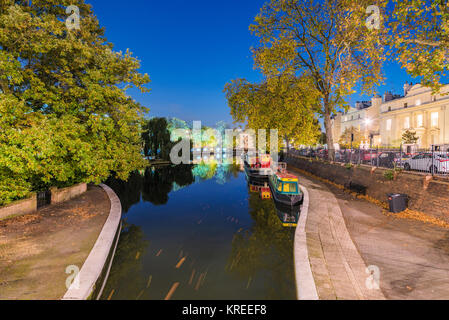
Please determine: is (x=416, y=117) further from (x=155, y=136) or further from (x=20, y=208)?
(x=20, y=208)

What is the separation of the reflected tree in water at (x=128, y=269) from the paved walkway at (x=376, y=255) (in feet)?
17.4

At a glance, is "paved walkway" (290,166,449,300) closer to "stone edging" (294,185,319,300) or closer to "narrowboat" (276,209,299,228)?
"stone edging" (294,185,319,300)

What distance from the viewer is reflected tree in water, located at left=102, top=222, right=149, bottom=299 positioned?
245 inches

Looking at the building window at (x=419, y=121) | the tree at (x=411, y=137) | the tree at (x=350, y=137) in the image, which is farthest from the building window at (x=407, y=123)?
the tree at (x=350, y=137)

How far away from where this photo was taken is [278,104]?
2480cm

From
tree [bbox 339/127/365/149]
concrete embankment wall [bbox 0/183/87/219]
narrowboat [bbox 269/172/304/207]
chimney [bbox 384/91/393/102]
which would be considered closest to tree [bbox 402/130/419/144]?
tree [bbox 339/127/365/149]

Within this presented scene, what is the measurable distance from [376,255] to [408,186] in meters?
7.21

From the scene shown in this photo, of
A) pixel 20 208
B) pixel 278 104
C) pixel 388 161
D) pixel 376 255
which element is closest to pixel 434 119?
pixel 278 104

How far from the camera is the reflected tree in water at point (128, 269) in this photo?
623cm

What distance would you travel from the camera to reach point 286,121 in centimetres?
2547

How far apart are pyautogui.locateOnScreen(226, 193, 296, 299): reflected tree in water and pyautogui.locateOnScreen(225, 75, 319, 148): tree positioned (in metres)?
14.9

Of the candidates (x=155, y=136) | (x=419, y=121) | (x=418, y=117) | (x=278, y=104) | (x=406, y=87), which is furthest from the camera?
(x=406, y=87)

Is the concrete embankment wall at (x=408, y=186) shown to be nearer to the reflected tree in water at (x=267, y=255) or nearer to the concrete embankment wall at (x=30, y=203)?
the reflected tree in water at (x=267, y=255)
